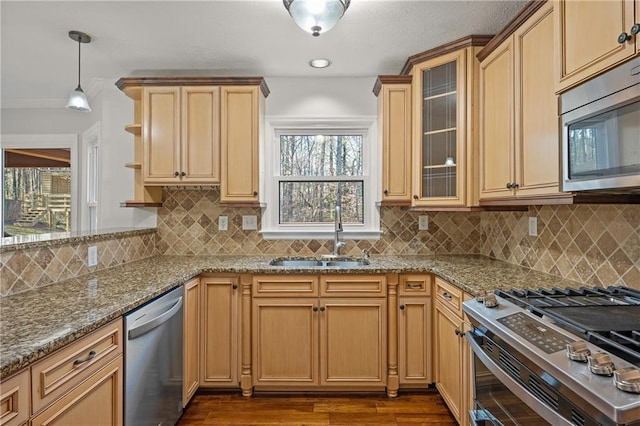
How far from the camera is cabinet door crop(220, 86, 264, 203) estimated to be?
2756 mm

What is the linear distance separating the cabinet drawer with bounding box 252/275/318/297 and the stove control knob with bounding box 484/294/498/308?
3.83 ft

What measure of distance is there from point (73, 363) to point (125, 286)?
69cm

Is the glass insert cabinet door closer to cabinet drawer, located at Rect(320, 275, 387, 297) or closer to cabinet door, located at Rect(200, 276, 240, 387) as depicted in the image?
cabinet drawer, located at Rect(320, 275, 387, 297)

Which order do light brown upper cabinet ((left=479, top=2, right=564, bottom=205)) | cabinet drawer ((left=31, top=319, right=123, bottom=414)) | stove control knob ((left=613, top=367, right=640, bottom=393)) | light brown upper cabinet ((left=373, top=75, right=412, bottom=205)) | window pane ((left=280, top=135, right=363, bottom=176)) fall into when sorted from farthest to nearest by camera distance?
window pane ((left=280, top=135, right=363, bottom=176)) → light brown upper cabinet ((left=373, top=75, right=412, bottom=205)) → light brown upper cabinet ((left=479, top=2, right=564, bottom=205)) → cabinet drawer ((left=31, top=319, right=123, bottom=414)) → stove control knob ((left=613, top=367, right=640, bottom=393))

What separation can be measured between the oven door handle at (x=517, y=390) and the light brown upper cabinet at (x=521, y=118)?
769 mm

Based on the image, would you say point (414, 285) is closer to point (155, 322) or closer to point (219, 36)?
point (155, 322)

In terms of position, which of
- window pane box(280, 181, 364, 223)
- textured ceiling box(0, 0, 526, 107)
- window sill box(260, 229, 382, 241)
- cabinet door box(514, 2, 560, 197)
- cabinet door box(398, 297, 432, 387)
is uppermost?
textured ceiling box(0, 0, 526, 107)

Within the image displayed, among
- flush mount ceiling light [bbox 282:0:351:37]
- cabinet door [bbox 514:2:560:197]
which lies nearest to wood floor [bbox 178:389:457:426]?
cabinet door [bbox 514:2:560:197]

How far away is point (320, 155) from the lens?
3.15 metres

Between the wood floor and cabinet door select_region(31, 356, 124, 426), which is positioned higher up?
cabinet door select_region(31, 356, 124, 426)

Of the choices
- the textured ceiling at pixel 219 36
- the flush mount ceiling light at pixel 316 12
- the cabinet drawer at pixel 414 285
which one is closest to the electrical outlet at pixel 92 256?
the textured ceiling at pixel 219 36

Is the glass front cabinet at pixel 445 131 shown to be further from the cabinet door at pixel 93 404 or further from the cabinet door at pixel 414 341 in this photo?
the cabinet door at pixel 93 404

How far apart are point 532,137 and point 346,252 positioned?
164 cm

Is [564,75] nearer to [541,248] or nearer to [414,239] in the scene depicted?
[541,248]
